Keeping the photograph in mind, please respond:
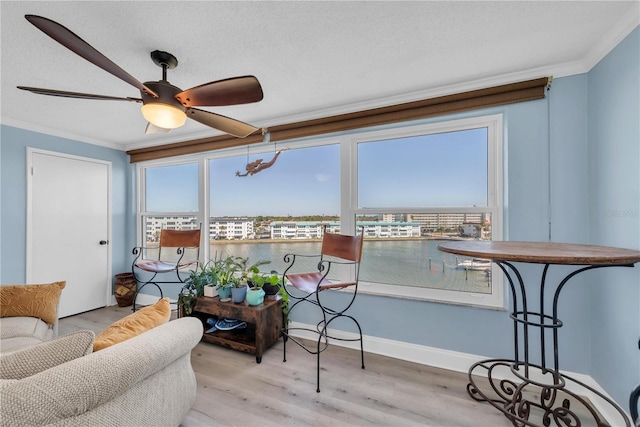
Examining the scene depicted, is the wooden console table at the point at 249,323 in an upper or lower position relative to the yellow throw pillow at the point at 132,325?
lower

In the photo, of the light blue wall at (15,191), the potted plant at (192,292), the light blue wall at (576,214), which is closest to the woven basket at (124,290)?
the light blue wall at (15,191)

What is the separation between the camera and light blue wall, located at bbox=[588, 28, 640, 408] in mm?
1391

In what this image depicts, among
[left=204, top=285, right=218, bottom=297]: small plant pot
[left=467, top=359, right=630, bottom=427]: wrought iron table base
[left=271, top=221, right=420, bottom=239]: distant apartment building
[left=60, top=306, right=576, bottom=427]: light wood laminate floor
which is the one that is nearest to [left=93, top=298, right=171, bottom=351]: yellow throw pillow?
[left=60, top=306, right=576, bottom=427]: light wood laminate floor

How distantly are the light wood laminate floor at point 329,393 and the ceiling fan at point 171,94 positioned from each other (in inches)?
71.1

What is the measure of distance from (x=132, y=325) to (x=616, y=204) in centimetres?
272

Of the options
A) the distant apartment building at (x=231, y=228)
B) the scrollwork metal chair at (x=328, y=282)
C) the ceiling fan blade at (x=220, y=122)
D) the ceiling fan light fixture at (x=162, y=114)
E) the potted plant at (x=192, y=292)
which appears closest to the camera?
the ceiling fan light fixture at (x=162, y=114)

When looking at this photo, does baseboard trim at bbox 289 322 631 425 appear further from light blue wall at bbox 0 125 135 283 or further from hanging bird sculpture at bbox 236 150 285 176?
light blue wall at bbox 0 125 135 283

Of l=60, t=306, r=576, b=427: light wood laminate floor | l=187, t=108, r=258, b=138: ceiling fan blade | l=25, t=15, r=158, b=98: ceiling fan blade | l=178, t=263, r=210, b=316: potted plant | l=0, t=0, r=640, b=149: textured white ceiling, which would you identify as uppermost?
l=0, t=0, r=640, b=149: textured white ceiling

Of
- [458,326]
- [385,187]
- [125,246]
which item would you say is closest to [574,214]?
[458,326]

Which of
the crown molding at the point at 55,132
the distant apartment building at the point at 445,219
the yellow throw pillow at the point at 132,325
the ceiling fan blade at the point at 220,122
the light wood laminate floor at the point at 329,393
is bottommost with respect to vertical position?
the light wood laminate floor at the point at 329,393

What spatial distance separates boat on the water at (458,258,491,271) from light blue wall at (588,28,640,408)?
1.96 feet

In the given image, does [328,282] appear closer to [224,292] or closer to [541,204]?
[224,292]

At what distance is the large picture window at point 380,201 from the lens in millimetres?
2133

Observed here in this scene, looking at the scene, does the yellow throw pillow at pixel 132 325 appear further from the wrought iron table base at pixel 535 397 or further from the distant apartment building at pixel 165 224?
the distant apartment building at pixel 165 224
